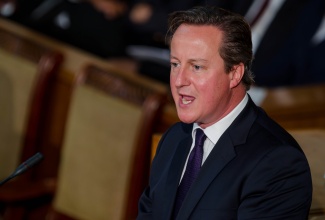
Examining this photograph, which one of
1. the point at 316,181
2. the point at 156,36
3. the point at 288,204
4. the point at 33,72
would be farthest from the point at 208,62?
the point at 156,36

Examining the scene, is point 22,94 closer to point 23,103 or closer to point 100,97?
point 23,103

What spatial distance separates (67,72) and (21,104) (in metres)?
0.18

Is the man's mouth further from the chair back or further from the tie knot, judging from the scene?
the chair back

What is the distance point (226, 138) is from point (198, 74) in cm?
10

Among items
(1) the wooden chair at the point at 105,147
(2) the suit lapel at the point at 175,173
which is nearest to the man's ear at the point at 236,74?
(2) the suit lapel at the point at 175,173

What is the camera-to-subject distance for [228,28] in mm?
1123

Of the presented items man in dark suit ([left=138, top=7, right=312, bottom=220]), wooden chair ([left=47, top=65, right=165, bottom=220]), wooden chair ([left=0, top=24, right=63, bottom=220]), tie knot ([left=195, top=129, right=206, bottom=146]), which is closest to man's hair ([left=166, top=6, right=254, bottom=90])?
man in dark suit ([left=138, top=7, right=312, bottom=220])

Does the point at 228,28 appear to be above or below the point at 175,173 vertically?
above

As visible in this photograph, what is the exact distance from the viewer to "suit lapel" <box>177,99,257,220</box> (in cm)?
116

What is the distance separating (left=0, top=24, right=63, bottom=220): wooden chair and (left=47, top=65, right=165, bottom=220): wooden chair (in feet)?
0.56

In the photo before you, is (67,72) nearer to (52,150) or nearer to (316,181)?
(52,150)

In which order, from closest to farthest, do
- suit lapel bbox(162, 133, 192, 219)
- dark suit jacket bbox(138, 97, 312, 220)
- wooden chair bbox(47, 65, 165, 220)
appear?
dark suit jacket bbox(138, 97, 312, 220) < suit lapel bbox(162, 133, 192, 219) < wooden chair bbox(47, 65, 165, 220)

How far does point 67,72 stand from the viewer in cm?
262

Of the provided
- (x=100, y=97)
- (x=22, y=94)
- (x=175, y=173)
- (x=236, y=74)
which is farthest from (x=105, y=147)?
(x=236, y=74)
